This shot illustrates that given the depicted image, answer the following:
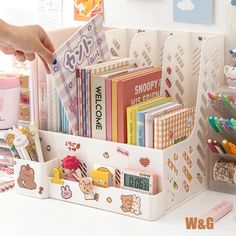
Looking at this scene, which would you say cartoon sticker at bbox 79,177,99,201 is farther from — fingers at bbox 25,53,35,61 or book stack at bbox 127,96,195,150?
fingers at bbox 25,53,35,61

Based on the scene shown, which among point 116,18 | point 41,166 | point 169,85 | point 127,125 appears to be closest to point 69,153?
point 41,166

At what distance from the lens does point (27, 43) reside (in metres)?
1.36

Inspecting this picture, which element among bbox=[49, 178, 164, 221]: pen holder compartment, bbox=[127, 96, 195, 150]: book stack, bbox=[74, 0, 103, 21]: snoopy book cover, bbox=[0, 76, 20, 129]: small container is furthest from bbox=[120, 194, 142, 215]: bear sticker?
bbox=[74, 0, 103, 21]: snoopy book cover

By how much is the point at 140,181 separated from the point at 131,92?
200mm

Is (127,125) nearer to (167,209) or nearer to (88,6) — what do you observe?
(167,209)

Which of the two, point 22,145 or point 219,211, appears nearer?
point 219,211

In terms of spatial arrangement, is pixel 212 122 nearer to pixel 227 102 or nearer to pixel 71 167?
pixel 227 102

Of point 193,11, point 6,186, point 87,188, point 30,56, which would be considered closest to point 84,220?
point 87,188

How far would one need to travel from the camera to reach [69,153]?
1437mm

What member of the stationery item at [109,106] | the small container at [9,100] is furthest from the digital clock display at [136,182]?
the small container at [9,100]

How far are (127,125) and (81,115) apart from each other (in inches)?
5.0

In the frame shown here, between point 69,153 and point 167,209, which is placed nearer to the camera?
point 167,209

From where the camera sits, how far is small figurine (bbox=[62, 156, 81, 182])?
4.60 ft

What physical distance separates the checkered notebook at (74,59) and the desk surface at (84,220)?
20cm
